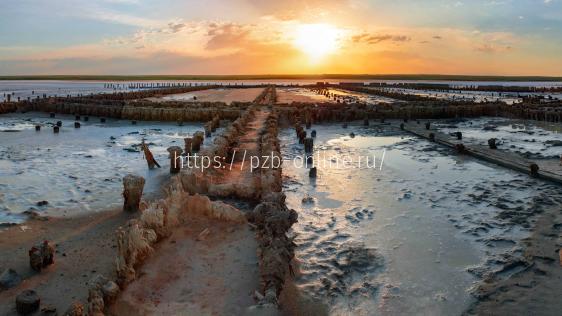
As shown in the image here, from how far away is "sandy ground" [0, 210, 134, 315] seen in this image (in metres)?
6.23

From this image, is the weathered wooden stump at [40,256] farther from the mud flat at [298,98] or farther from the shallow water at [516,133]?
the mud flat at [298,98]

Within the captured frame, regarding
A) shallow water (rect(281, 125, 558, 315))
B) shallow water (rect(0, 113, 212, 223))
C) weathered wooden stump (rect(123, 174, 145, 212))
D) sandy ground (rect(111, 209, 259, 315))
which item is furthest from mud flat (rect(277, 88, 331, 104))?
sandy ground (rect(111, 209, 259, 315))

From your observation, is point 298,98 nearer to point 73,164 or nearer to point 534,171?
point 73,164

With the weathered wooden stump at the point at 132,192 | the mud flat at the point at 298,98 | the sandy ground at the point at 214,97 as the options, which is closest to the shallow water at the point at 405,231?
the weathered wooden stump at the point at 132,192

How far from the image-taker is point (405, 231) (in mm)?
8953

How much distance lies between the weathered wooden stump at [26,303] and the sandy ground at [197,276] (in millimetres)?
1140

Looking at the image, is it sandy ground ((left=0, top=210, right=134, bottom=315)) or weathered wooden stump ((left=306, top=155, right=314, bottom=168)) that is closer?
sandy ground ((left=0, top=210, right=134, bottom=315))

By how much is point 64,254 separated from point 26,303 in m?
1.88

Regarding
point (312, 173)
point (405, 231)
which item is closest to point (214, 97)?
point (312, 173)

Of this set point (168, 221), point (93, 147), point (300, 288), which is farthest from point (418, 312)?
point (93, 147)

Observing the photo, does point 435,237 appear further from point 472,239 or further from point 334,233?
point 334,233

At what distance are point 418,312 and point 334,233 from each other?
299 centimetres

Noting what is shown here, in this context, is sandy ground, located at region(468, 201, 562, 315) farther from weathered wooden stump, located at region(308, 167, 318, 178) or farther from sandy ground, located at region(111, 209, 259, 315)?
weathered wooden stump, located at region(308, 167, 318, 178)

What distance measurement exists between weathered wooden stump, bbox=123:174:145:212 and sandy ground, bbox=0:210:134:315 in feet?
0.81
